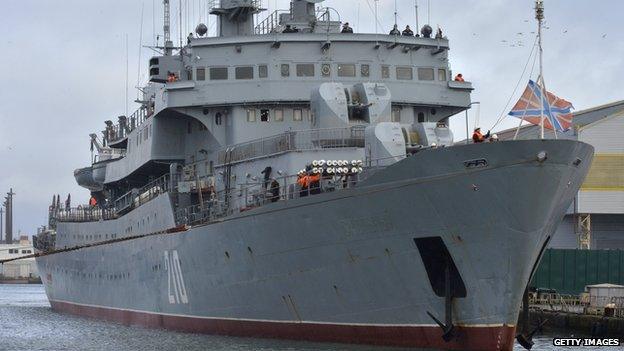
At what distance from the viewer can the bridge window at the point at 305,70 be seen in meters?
33.9

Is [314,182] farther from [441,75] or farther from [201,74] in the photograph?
[441,75]

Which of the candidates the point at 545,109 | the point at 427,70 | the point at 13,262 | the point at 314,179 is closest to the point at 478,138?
the point at 545,109

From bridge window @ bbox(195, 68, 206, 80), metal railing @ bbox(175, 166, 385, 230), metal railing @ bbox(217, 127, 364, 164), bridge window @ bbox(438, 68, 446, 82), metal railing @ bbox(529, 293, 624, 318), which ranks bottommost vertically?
metal railing @ bbox(529, 293, 624, 318)

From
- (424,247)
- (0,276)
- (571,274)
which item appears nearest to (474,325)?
(424,247)

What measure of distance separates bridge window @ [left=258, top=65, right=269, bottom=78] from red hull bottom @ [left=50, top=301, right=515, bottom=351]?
7.18 meters

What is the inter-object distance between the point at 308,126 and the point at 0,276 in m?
118

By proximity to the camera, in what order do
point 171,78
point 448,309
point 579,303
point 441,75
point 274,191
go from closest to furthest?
point 448,309 < point 274,191 < point 441,75 < point 171,78 < point 579,303

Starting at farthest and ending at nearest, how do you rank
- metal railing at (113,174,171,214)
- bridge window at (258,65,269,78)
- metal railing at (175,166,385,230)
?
metal railing at (113,174,171,214), bridge window at (258,65,269,78), metal railing at (175,166,385,230)

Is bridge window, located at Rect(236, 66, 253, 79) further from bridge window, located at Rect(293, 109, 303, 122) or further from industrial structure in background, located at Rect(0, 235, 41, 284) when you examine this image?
industrial structure in background, located at Rect(0, 235, 41, 284)

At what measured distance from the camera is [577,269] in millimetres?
40844

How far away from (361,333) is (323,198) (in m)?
3.12

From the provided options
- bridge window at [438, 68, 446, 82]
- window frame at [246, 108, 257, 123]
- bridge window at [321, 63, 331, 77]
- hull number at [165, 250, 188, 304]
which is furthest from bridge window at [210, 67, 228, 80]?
bridge window at [438, 68, 446, 82]

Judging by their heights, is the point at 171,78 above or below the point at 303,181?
above

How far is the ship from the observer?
24.3m
